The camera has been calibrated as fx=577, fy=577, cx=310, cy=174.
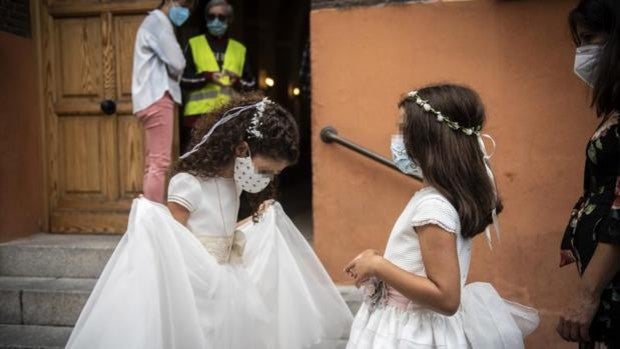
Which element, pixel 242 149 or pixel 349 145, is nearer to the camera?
pixel 242 149

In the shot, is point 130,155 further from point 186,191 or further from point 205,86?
point 186,191

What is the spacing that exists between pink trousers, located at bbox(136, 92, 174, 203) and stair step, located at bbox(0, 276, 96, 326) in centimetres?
89

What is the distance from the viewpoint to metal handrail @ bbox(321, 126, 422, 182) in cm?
376

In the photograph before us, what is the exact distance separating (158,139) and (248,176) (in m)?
2.06

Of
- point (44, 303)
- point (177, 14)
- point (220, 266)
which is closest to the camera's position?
point (220, 266)

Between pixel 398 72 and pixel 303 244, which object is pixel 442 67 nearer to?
pixel 398 72

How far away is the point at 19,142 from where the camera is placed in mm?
4793

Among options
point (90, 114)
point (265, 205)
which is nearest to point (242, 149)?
point (265, 205)

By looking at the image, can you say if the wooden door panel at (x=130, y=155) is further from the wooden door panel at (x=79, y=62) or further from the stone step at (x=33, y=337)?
the stone step at (x=33, y=337)

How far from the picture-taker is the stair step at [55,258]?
4371mm

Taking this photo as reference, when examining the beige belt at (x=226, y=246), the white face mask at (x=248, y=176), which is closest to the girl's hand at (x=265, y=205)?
the beige belt at (x=226, y=246)

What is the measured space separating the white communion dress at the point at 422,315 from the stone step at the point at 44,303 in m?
1.88

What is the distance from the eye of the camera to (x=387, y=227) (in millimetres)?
3918

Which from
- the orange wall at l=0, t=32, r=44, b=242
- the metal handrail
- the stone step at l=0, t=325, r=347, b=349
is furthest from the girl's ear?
the orange wall at l=0, t=32, r=44, b=242
